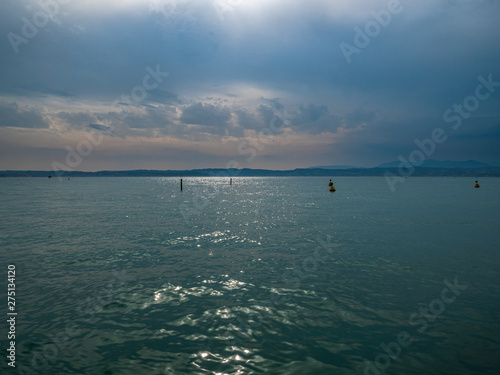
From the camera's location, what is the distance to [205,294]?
13.3 metres

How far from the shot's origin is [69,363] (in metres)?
8.45

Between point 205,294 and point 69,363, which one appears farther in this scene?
point 205,294

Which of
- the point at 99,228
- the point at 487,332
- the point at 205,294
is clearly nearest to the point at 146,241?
the point at 99,228

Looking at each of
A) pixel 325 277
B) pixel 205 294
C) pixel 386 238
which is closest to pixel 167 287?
pixel 205 294

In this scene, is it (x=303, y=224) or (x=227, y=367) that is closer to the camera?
(x=227, y=367)

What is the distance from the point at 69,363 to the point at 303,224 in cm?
2685

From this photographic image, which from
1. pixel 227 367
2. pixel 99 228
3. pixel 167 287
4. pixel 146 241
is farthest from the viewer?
pixel 99 228

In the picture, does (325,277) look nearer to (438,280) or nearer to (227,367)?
(438,280)

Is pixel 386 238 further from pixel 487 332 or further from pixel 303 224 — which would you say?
pixel 487 332

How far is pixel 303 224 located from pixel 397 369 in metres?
24.9

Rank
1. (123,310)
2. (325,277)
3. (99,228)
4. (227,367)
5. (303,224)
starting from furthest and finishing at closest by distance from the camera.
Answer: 1. (303,224)
2. (99,228)
3. (325,277)
4. (123,310)
5. (227,367)

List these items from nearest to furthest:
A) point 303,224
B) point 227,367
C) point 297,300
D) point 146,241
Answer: point 227,367 → point 297,300 → point 146,241 → point 303,224

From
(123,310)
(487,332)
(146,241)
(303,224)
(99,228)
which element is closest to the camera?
(487,332)

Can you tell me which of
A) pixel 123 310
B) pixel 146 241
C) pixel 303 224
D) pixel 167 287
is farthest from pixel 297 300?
pixel 303 224
